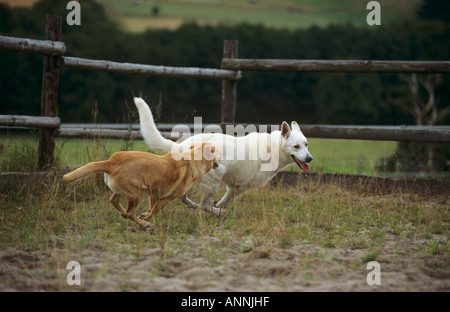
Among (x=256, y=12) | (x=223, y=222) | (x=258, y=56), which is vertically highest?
(x=256, y=12)

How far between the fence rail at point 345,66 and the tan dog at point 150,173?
8.65ft

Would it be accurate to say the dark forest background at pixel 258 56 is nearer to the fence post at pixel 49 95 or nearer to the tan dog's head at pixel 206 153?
the fence post at pixel 49 95

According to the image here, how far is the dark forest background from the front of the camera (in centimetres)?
2050

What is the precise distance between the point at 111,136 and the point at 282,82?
59.2 ft

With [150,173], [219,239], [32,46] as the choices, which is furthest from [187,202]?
[32,46]

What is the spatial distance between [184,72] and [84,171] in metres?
3.40

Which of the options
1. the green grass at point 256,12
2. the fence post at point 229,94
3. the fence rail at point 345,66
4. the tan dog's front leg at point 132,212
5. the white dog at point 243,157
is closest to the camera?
the tan dog's front leg at point 132,212

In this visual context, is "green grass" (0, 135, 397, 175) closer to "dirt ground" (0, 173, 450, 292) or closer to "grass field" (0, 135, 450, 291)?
"grass field" (0, 135, 450, 291)

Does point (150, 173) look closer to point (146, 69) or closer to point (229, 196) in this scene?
point (229, 196)

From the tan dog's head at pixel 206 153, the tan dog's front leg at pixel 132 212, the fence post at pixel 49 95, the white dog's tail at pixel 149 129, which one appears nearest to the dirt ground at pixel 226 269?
the tan dog's front leg at pixel 132 212

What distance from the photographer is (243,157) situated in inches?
214

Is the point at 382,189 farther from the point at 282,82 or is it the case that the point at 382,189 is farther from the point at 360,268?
the point at 282,82

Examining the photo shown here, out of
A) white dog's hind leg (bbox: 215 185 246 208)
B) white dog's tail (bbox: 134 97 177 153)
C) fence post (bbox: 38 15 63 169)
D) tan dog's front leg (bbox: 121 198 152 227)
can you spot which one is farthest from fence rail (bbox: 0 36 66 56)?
white dog's hind leg (bbox: 215 185 246 208)

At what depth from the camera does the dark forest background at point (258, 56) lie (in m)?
20.5
